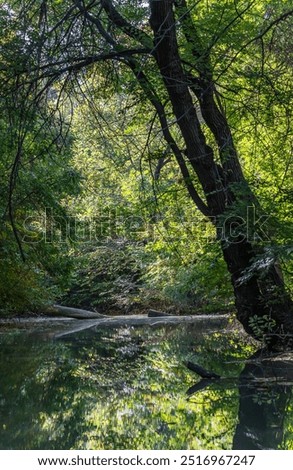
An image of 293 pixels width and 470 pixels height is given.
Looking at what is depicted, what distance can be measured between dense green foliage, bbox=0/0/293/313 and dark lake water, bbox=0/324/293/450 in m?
1.41

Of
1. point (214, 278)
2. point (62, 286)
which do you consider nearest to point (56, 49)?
point (214, 278)

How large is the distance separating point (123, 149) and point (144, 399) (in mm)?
6950

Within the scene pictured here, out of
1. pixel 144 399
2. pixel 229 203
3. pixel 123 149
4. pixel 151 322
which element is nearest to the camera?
pixel 144 399

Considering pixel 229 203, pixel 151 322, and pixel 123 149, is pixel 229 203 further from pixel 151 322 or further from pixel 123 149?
pixel 151 322

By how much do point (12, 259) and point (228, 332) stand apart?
15.9 ft

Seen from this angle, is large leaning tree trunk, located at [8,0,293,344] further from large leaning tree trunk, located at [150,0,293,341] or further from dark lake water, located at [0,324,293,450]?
dark lake water, located at [0,324,293,450]

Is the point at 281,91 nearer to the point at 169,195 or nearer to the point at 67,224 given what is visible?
the point at 169,195

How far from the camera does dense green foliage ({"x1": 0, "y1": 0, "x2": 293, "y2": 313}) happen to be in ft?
21.7

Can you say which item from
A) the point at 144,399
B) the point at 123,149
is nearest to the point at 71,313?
the point at 123,149

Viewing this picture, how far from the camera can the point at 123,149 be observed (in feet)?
42.4

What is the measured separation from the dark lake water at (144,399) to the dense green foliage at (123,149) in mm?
1412

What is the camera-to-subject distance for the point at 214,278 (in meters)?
11.5

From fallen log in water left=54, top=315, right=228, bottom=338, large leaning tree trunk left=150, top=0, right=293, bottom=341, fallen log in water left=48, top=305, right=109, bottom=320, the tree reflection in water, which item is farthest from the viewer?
fallen log in water left=48, top=305, right=109, bottom=320

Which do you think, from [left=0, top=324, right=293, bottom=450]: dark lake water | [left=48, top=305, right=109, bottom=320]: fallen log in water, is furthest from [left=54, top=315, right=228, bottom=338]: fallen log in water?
[left=0, top=324, right=293, bottom=450]: dark lake water
